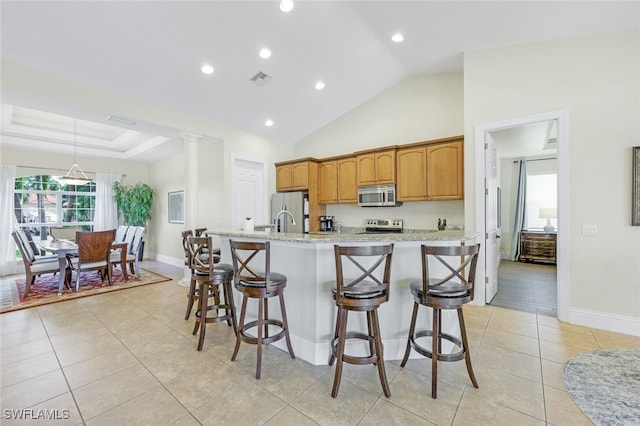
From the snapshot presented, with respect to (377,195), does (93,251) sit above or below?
below

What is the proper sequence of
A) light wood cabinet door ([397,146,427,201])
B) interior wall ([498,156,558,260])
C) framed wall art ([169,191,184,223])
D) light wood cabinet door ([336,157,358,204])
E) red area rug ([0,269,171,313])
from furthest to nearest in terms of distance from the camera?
interior wall ([498,156,558,260])
framed wall art ([169,191,184,223])
light wood cabinet door ([336,157,358,204])
light wood cabinet door ([397,146,427,201])
red area rug ([0,269,171,313])

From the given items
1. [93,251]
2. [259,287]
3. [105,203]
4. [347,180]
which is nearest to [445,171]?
[347,180]

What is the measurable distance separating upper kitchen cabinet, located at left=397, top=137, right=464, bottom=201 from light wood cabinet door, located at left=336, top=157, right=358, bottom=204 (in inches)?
34.9

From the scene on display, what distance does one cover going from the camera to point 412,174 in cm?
462

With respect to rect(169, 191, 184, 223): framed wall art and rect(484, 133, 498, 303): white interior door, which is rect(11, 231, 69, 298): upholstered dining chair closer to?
rect(169, 191, 184, 223): framed wall art

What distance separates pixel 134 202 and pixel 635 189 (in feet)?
29.9

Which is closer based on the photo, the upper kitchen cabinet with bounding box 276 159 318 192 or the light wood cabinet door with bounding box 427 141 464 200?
the light wood cabinet door with bounding box 427 141 464 200

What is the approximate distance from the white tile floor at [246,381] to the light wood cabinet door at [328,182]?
129 inches

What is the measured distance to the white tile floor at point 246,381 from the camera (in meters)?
1.76

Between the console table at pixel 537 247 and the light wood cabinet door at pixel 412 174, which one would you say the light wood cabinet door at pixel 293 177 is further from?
the console table at pixel 537 247

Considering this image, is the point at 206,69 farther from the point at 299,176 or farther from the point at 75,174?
the point at 75,174

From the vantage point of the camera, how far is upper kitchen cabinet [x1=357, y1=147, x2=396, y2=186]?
4.82 metres

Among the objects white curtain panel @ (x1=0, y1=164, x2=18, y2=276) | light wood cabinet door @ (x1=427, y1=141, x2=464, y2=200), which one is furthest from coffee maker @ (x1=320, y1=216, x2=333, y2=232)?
white curtain panel @ (x1=0, y1=164, x2=18, y2=276)

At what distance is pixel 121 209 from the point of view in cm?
737
